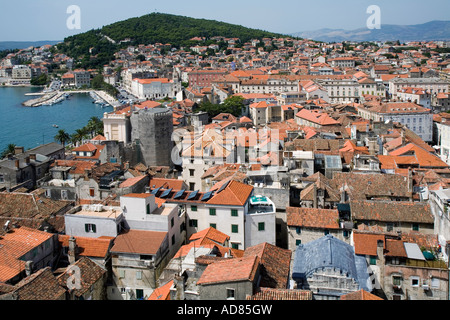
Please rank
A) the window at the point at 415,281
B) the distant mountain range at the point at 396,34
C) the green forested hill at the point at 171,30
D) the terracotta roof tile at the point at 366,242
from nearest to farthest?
the window at the point at 415,281
the terracotta roof tile at the point at 366,242
the distant mountain range at the point at 396,34
the green forested hill at the point at 171,30

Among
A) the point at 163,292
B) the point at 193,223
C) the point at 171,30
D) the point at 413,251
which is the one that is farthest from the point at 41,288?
the point at 171,30

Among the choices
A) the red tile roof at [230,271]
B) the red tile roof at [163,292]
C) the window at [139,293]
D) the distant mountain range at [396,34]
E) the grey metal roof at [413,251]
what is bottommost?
the window at [139,293]

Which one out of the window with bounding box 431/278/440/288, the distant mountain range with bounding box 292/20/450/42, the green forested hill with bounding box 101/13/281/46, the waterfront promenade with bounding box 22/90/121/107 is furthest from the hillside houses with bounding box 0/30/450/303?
A: the green forested hill with bounding box 101/13/281/46

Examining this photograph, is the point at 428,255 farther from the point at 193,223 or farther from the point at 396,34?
the point at 396,34

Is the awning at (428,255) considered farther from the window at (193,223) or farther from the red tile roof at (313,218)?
the window at (193,223)

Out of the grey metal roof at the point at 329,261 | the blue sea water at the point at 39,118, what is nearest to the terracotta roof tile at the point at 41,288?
the grey metal roof at the point at 329,261

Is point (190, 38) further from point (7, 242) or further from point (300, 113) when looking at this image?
point (7, 242)

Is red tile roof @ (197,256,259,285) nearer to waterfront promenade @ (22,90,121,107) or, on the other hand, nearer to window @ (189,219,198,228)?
window @ (189,219,198,228)
